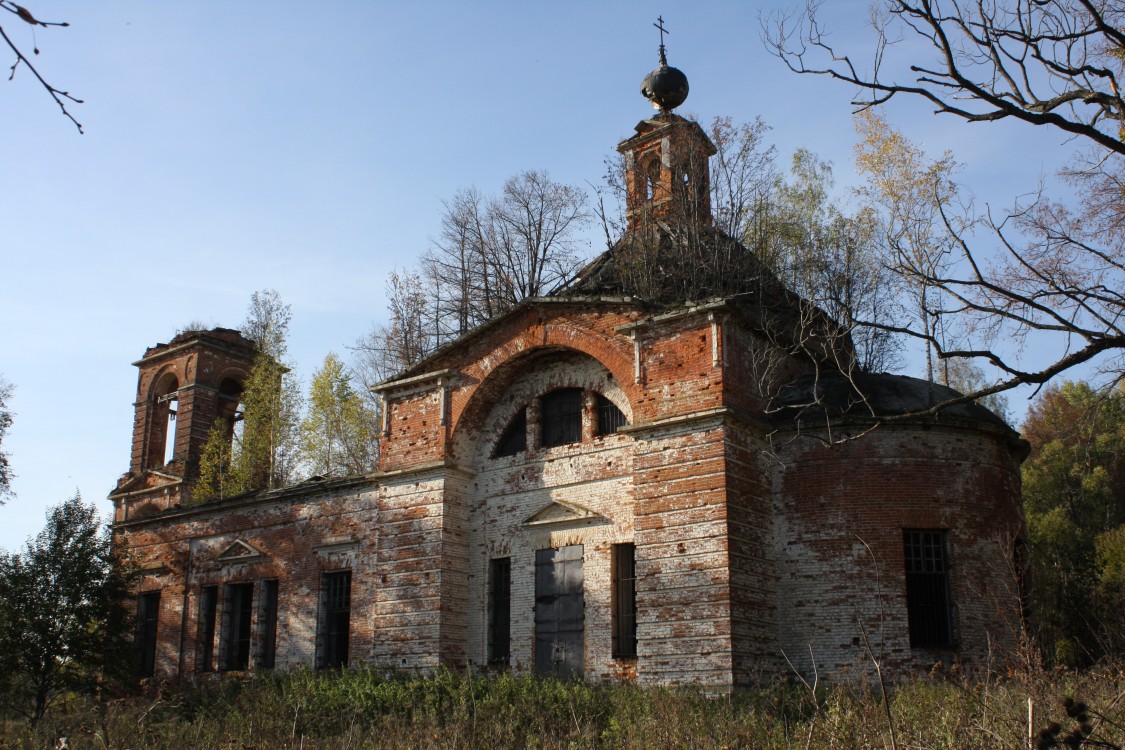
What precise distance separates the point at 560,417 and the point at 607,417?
1001 millimetres

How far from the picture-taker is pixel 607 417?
1609 centimetres

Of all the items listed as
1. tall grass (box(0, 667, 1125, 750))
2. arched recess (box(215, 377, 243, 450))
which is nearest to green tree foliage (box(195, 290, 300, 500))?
arched recess (box(215, 377, 243, 450))

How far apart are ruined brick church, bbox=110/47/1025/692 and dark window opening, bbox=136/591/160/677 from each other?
1.20 m

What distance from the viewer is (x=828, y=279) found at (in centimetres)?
2341

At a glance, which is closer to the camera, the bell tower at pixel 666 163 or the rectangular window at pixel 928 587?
the rectangular window at pixel 928 587

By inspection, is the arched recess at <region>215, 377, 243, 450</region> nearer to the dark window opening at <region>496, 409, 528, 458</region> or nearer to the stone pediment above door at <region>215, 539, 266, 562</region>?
the stone pediment above door at <region>215, 539, 266, 562</region>

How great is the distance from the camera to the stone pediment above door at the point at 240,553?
800 inches

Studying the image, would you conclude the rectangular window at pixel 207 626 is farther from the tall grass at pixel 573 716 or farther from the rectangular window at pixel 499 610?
the rectangular window at pixel 499 610

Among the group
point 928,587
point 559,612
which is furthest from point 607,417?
point 928,587

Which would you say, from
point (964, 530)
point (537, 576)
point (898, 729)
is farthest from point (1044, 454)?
point (898, 729)

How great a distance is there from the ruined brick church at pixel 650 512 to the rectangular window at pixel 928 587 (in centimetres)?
3

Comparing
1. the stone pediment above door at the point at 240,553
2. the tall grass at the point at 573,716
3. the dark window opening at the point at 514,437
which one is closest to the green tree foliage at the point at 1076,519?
the tall grass at the point at 573,716

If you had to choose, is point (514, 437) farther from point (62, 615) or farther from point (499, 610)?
point (62, 615)

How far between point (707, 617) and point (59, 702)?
12.6 m
